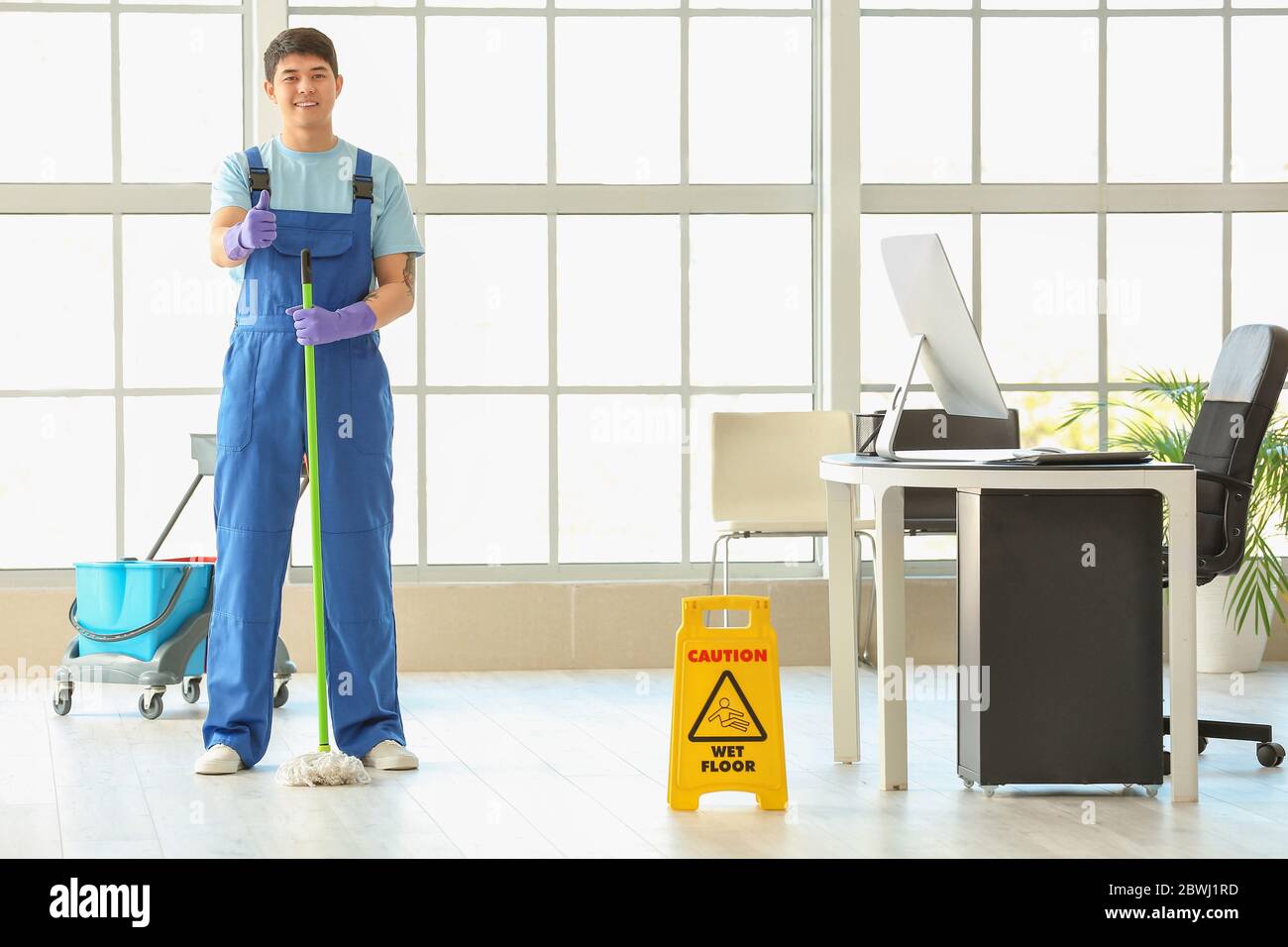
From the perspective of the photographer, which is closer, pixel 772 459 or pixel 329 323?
pixel 329 323

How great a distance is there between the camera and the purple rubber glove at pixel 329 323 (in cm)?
341

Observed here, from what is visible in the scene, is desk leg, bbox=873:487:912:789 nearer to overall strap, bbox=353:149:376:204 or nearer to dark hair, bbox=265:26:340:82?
overall strap, bbox=353:149:376:204

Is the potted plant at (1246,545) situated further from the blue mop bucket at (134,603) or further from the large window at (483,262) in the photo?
the blue mop bucket at (134,603)

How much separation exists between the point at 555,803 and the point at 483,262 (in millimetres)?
2684

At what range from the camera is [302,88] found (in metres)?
3.57

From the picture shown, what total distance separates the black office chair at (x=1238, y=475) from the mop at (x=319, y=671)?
1.73 m

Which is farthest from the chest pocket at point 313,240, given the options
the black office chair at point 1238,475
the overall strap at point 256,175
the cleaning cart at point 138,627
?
the black office chair at point 1238,475

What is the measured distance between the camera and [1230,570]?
3.61 m

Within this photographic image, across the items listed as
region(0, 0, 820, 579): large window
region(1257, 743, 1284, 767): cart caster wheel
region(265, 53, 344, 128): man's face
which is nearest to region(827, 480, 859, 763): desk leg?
region(1257, 743, 1284, 767): cart caster wheel

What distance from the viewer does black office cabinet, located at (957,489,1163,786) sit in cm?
316

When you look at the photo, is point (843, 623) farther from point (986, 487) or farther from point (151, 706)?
point (151, 706)

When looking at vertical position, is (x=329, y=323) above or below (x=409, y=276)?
below

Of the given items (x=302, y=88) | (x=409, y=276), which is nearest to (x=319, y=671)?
(x=409, y=276)
